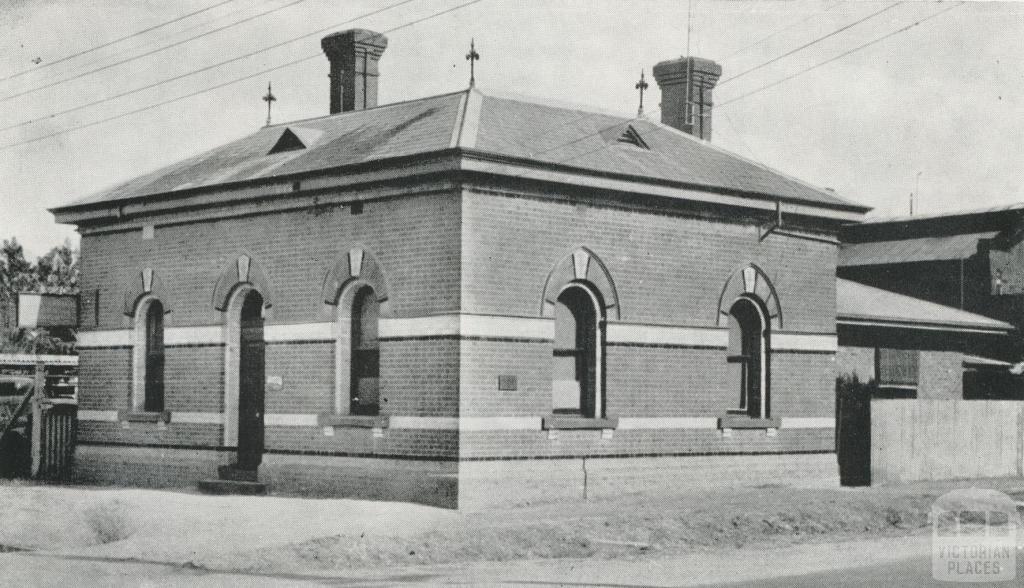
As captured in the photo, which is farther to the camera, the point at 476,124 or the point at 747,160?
the point at 747,160

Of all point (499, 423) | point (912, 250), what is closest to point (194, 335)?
point (499, 423)

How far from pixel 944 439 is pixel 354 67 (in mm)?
13079

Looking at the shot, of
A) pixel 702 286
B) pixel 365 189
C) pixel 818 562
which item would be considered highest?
pixel 365 189

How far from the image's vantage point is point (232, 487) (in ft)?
64.5

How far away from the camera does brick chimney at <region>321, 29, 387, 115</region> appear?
947 inches

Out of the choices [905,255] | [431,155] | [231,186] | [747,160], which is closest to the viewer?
[431,155]

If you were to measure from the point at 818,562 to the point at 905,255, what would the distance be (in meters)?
21.8

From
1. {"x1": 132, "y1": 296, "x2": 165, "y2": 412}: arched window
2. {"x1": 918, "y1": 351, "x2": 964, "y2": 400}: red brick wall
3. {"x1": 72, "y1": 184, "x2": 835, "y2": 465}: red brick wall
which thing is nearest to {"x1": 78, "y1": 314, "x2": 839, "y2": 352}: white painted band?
{"x1": 72, "y1": 184, "x2": 835, "y2": 465}: red brick wall

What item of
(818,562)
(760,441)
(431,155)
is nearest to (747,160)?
(760,441)

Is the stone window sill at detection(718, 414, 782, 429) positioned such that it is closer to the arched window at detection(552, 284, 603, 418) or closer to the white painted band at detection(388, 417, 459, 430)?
the arched window at detection(552, 284, 603, 418)

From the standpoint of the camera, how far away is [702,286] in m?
20.1

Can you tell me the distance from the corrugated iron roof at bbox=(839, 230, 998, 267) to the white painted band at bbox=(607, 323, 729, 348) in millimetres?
14288

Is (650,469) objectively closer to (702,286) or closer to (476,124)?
(702,286)

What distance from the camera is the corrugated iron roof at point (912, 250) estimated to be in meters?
32.2
